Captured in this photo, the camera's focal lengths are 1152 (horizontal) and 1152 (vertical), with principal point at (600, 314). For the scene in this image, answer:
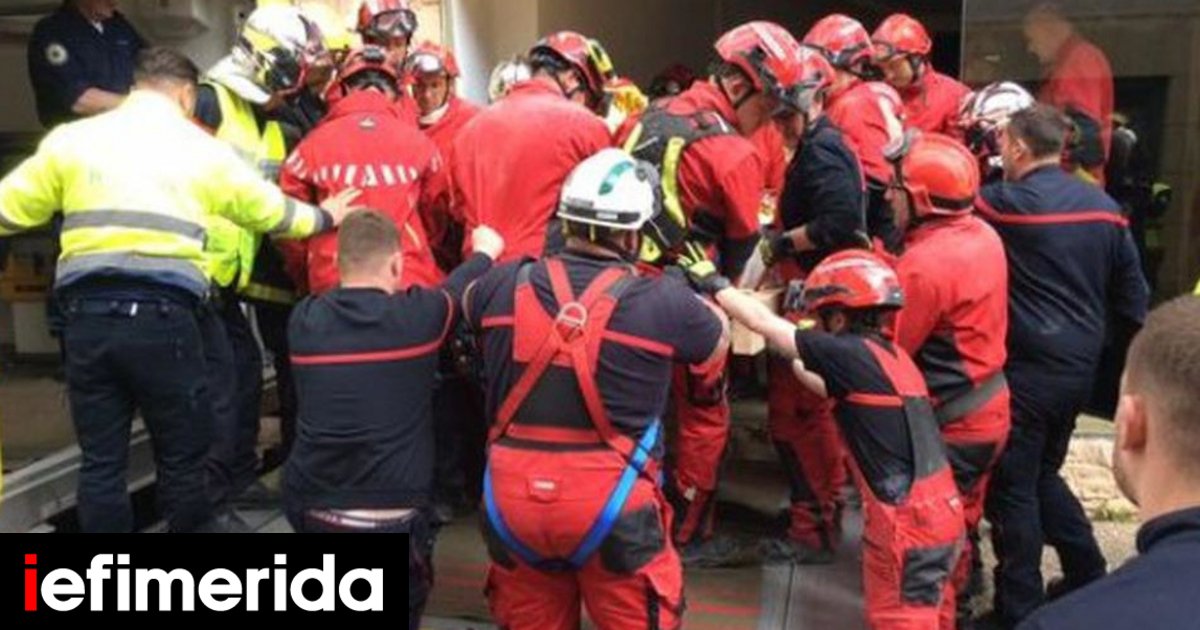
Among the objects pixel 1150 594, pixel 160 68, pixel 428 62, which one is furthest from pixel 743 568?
pixel 1150 594

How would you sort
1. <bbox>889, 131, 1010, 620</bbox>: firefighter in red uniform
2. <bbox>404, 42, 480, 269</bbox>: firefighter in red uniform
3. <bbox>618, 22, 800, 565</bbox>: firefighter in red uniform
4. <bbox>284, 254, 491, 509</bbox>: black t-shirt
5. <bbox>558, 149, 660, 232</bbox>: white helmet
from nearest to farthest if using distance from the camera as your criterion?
<bbox>558, 149, 660, 232</bbox>: white helmet
<bbox>284, 254, 491, 509</bbox>: black t-shirt
<bbox>889, 131, 1010, 620</bbox>: firefighter in red uniform
<bbox>618, 22, 800, 565</bbox>: firefighter in red uniform
<bbox>404, 42, 480, 269</bbox>: firefighter in red uniform

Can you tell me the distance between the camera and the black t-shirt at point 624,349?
3.13m

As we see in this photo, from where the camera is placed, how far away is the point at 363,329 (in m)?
3.39

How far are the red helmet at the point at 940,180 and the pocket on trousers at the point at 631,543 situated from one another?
160 cm

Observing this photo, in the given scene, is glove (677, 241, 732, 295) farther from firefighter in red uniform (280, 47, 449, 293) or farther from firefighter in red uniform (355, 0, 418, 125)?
firefighter in red uniform (355, 0, 418, 125)

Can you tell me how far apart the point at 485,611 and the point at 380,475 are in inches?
47.0

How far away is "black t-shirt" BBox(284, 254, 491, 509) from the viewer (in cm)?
339

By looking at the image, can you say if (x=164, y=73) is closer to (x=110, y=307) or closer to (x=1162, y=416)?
(x=110, y=307)

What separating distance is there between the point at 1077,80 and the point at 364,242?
3.80 m

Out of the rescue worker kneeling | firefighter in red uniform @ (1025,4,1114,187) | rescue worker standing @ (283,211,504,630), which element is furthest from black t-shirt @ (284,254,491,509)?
firefighter in red uniform @ (1025,4,1114,187)

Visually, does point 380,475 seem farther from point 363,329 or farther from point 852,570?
point 852,570

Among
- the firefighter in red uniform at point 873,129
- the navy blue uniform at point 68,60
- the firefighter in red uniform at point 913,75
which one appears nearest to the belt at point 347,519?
the firefighter in red uniform at point 873,129

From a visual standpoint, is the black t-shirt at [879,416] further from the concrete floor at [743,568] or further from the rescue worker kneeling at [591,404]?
the concrete floor at [743,568]

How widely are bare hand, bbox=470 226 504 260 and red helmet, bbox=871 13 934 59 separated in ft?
9.07
